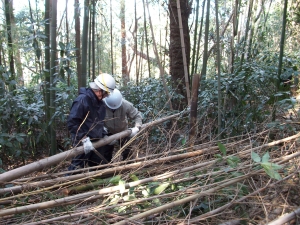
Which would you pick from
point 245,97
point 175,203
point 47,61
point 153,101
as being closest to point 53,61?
point 47,61

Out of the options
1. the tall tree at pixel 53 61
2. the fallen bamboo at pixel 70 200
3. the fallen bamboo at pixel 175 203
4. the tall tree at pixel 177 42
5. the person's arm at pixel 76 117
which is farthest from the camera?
the tall tree at pixel 177 42

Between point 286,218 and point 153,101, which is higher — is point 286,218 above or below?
below

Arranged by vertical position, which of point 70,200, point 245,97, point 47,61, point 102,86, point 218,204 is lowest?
point 218,204

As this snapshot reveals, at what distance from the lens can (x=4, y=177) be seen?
7.09 feet

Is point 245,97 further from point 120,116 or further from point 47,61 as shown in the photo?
point 47,61

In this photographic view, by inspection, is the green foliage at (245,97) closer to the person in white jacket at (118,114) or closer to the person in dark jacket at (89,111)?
the person in white jacket at (118,114)

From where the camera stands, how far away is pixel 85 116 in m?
3.11

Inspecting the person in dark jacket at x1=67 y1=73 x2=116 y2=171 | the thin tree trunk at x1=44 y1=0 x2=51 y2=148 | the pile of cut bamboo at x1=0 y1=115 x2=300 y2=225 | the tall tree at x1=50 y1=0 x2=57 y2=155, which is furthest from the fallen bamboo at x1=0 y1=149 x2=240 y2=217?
the thin tree trunk at x1=44 y1=0 x2=51 y2=148

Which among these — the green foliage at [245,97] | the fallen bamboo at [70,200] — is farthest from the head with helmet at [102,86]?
the fallen bamboo at [70,200]

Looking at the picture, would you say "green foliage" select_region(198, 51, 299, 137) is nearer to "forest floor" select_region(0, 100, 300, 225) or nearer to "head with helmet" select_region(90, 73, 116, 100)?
"forest floor" select_region(0, 100, 300, 225)

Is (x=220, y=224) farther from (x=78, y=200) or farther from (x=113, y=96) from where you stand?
(x=113, y=96)

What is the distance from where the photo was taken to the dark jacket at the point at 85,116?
304 cm

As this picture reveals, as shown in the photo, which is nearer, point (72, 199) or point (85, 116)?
point (72, 199)

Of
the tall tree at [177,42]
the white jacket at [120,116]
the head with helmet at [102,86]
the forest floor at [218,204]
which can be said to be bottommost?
the forest floor at [218,204]
